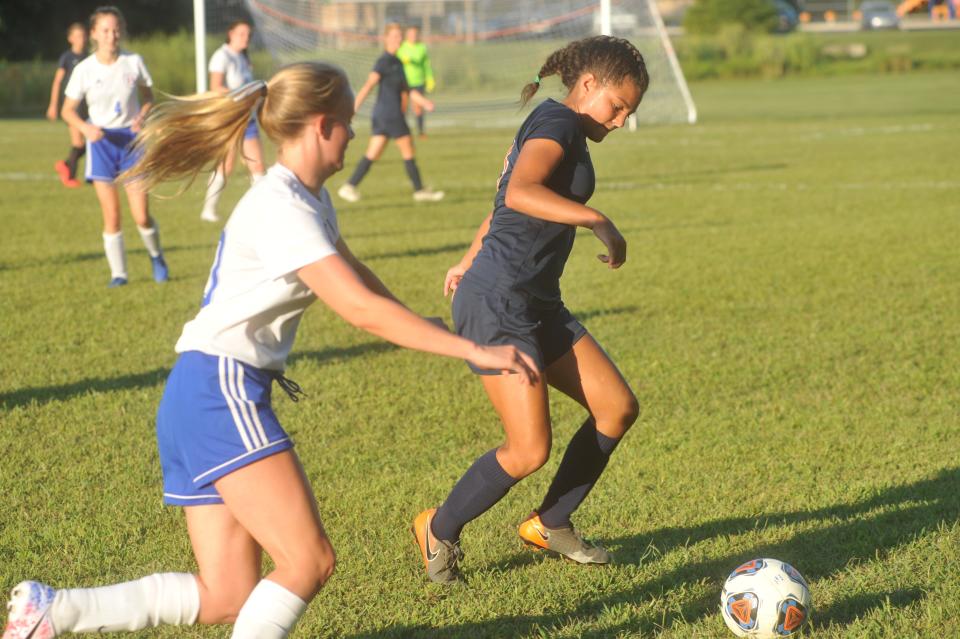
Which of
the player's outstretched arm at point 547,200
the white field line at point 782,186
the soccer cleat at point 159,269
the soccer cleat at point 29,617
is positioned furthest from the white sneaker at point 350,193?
the soccer cleat at point 29,617

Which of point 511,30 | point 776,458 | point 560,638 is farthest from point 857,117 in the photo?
point 560,638

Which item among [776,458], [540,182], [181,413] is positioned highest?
[540,182]

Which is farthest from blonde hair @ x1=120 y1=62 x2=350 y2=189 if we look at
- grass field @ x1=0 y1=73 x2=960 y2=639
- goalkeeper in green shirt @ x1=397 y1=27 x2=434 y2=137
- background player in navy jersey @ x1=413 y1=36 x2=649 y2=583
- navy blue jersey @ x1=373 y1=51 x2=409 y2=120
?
goalkeeper in green shirt @ x1=397 y1=27 x2=434 y2=137

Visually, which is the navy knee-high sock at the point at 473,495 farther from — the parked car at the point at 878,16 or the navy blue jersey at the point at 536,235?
the parked car at the point at 878,16

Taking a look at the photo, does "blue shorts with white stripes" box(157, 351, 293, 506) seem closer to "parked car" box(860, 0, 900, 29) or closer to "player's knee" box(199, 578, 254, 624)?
"player's knee" box(199, 578, 254, 624)

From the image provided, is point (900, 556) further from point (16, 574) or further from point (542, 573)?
point (16, 574)

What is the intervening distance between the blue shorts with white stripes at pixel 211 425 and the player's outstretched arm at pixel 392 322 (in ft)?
1.03

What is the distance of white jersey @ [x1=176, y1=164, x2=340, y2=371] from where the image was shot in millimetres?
2865

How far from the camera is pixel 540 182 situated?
3736 mm

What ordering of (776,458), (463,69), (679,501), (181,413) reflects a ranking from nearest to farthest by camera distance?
(181,413)
(679,501)
(776,458)
(463,69)

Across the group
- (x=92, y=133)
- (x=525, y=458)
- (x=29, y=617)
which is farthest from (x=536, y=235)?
(x=92, y=133)

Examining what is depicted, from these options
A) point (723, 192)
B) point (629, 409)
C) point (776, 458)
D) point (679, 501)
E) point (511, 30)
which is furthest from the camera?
point (511, 30)

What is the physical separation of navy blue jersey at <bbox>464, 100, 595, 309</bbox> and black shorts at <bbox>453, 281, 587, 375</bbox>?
0.12 feet

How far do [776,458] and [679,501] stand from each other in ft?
2.47
